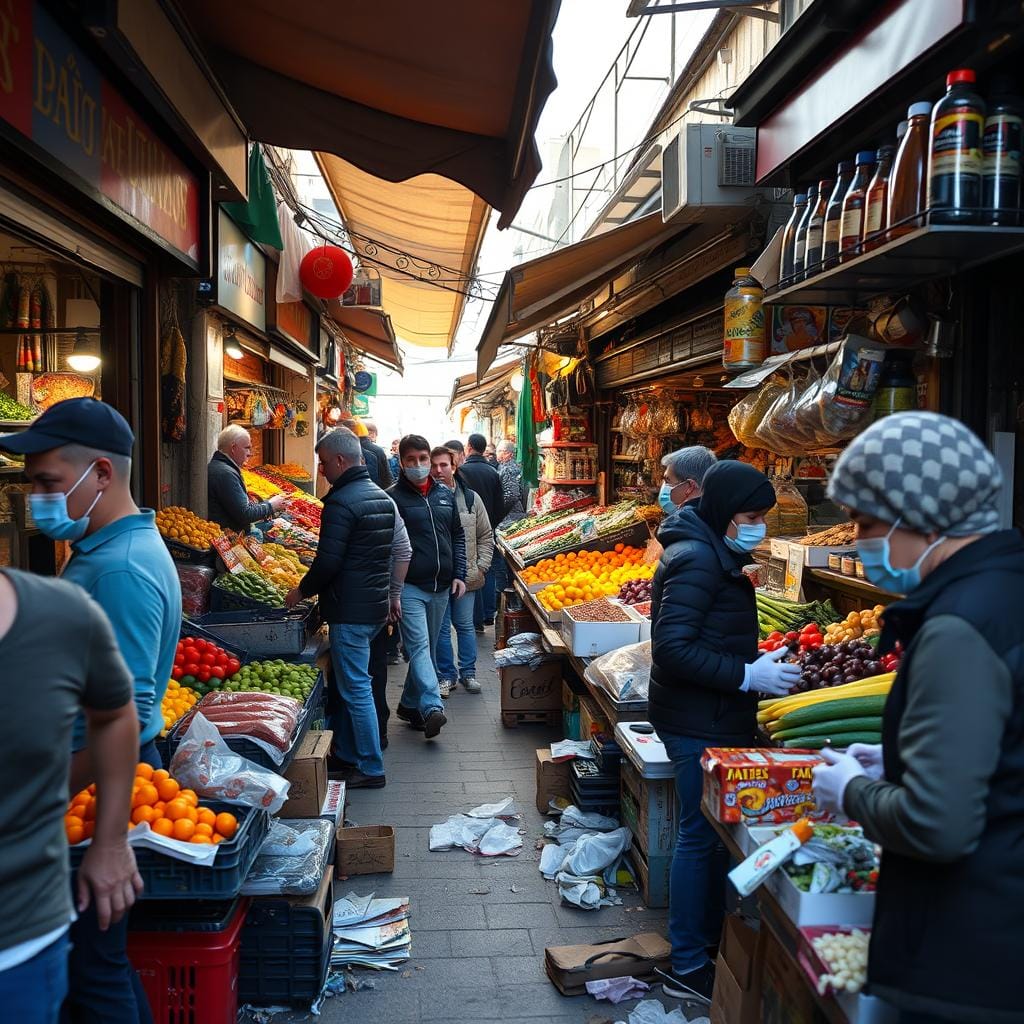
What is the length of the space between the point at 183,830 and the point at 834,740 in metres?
2.26

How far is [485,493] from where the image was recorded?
10789 mm

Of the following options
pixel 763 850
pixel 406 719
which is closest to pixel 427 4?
pixel 763 850

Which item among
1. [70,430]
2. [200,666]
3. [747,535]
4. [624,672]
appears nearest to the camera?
[70,430]

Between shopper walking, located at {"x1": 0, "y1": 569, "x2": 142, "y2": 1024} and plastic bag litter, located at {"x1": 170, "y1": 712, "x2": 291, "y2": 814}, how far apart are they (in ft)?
4.27

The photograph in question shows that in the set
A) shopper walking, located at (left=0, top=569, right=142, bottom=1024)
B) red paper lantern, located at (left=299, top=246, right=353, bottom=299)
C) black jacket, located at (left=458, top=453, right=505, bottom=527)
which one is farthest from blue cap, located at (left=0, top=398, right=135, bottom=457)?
black jacket, located at (left=458, top=453, right=505, bottom=527)

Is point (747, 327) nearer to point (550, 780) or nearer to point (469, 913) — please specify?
point (550, 780)

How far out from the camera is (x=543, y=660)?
7.17 m

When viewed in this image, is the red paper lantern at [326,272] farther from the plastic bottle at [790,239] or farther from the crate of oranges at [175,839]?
the crate of oranges at [175,839]

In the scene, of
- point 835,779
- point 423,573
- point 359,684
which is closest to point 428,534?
point 423,573

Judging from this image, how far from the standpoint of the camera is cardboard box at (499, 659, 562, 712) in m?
7.16

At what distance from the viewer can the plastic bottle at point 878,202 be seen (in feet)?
11.3

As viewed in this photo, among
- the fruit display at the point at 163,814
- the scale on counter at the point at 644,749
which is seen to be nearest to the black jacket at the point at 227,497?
the scale on counter at the point at 644,749

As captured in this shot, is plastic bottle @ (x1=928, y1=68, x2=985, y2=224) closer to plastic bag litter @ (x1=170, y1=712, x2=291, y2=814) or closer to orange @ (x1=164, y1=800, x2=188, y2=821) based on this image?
plastic bag litter @ (x1=170, y1=712, x2=291, y2=814)

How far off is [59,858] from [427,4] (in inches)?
Answer: 134
